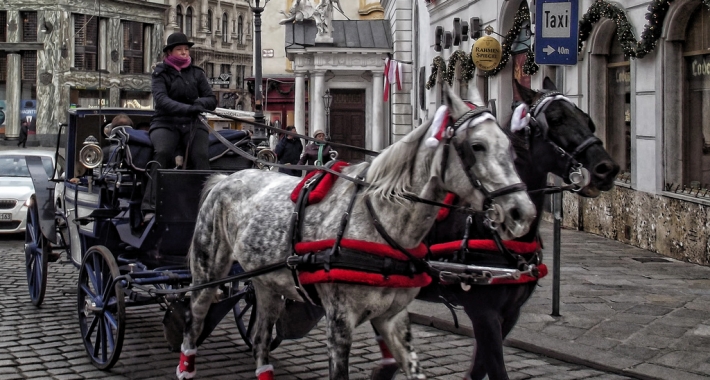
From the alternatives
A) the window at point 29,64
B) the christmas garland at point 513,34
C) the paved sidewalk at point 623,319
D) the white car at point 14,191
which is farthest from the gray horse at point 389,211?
the window at point 29,64

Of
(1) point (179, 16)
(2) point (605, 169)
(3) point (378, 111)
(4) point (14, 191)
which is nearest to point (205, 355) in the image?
(2) point (605, 169)

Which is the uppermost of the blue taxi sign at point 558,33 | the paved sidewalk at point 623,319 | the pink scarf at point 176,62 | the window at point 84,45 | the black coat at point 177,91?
the window at point 84,45

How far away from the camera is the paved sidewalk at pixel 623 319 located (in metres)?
6.91

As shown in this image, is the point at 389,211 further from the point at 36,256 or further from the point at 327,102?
the point at 327,102

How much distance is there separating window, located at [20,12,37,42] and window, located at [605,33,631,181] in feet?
139

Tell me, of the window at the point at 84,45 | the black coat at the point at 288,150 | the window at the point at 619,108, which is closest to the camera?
the window at the point at 619,108

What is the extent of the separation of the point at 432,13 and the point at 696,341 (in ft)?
63.6

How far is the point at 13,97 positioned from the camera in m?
49.4

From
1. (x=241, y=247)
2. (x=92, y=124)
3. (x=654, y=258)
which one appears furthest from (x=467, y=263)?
(x=654, y=258)

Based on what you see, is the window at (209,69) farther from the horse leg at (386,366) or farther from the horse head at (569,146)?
the horse leg at (386,366)

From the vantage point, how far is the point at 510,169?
14.2ft

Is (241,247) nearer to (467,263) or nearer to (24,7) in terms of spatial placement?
(467,263)

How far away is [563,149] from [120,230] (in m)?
4.10

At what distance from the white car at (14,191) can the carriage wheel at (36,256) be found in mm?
4360
